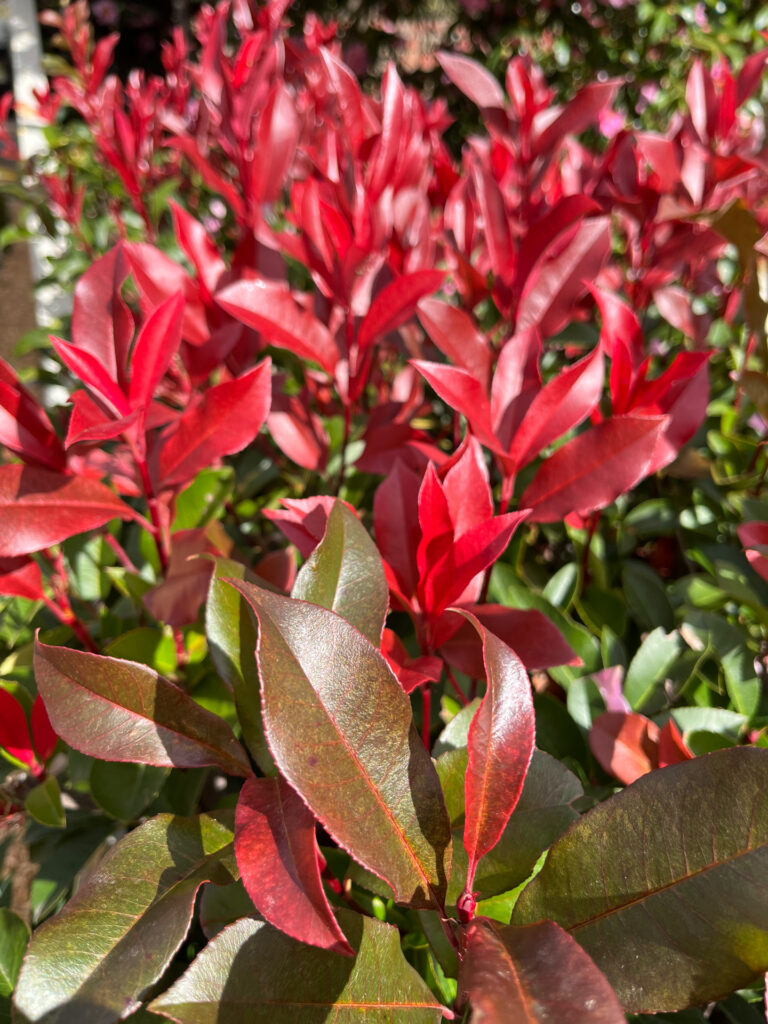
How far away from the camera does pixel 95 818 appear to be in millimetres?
798

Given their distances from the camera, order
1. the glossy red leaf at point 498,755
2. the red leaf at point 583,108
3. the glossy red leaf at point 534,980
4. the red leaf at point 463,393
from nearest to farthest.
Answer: the glossy red leaf at point 534,980 < the glossy red leaf at point 498,755 < the red leaf at point 463,393 < the red leaf at point 583,108

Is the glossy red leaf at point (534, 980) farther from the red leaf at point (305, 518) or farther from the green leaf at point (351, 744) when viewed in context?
the red leaf at point (305, 518)

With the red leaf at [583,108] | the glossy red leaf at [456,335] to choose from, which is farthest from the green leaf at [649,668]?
the red leaf at [583,108]

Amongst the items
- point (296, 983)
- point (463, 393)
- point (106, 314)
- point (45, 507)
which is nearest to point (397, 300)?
point (463, 393)

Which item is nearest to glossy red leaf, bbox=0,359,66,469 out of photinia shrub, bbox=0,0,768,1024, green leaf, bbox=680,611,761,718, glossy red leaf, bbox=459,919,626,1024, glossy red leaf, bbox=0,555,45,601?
photinia shrub, bbox=0,0,768,1024

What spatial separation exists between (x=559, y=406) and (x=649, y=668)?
0.31 meters

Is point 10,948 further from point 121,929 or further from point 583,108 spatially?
point 583,108

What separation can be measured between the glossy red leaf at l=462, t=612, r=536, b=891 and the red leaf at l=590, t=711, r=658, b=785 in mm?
257

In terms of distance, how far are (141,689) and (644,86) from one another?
16.0ft

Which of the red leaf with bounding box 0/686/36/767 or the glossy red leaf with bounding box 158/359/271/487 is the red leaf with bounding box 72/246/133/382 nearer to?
the glossy red leaf with bounding box 158/359/271/487

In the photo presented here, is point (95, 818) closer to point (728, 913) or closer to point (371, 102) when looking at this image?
point (728, 913)

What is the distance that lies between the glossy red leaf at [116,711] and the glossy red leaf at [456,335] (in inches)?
16.4

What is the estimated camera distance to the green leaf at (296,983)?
1.26 ft

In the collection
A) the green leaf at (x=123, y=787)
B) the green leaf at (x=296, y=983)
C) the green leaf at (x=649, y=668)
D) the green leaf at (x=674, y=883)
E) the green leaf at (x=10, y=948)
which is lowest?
the green leaf at (x=10, y=948)
